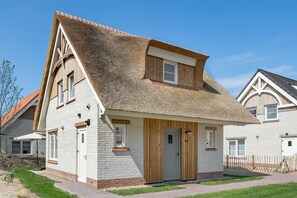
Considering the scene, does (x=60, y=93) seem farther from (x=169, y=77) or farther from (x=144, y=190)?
(x=144, y=190)

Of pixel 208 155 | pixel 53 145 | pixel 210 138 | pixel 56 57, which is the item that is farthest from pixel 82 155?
pixel 56 57

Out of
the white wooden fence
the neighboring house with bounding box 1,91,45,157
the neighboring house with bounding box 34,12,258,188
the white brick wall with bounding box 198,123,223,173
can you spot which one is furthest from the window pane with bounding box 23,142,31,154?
the white brick wall with bounding box 198,123,223,173

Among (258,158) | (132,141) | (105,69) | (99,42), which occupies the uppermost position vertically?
(99,42)

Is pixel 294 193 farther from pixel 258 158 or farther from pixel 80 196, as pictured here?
pixel 258 158

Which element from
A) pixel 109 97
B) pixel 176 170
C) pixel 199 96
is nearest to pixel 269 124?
pixel 199 96

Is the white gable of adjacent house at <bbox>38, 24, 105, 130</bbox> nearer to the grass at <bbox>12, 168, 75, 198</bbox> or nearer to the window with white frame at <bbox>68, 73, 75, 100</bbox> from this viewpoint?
the window with white frame at <bbox>68, 73, 75, 100</bbox>

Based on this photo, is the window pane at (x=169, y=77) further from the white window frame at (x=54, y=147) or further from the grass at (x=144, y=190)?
the white window frame at (x=54, y=147)

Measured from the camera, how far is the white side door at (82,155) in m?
14.6

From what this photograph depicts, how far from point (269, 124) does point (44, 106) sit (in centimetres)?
1805

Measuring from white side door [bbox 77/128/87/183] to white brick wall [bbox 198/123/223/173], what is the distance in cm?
580

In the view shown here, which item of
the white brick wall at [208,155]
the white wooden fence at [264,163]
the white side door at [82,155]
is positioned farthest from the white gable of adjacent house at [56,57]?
the white wooden fence at [264,163]

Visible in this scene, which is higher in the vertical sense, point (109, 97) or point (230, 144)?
point (109, 97)

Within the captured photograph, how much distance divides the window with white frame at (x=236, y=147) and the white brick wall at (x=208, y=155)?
12.1 meters

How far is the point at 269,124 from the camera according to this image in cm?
2669
